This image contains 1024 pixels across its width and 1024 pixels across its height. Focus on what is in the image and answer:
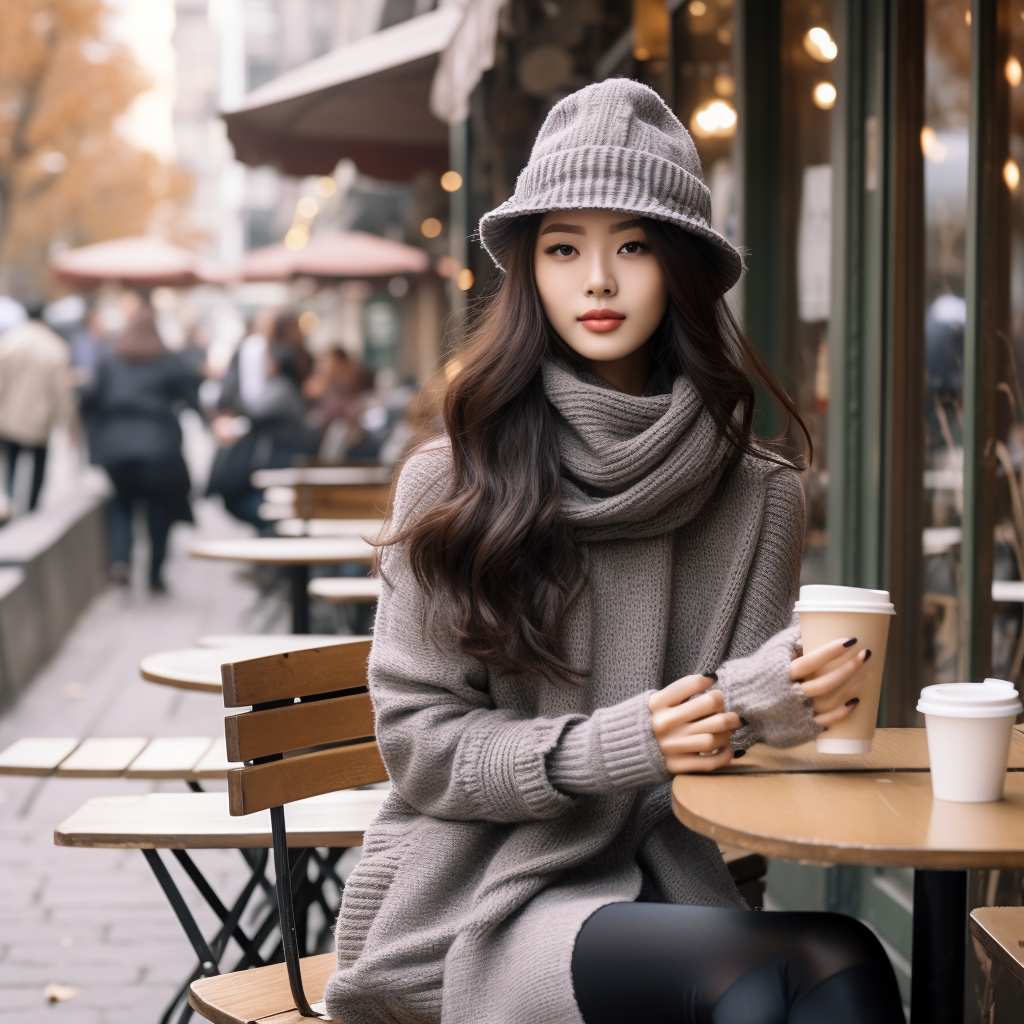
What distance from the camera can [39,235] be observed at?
2641 cm

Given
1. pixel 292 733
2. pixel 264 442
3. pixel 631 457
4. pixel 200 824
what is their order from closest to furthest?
pixel 631 457 < pixel 292 733 < pixel 200 824 < pixel 264 442

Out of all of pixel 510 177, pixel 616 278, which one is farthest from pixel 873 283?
pixel 510 177

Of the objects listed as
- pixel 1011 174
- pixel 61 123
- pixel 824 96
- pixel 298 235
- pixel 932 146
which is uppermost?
pixel 298 235

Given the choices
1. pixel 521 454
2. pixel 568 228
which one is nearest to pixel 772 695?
pixel 521 454

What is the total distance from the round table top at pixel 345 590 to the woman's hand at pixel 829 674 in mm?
2760

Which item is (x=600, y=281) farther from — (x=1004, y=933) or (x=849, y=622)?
(x=1004, y=933)

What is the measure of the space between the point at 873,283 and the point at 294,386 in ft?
22.5

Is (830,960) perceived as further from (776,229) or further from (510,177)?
(510,177)

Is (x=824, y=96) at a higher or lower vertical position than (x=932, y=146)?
higher

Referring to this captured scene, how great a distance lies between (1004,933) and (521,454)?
110 cm

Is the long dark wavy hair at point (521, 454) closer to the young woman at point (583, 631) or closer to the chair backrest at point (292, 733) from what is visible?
the young woman at point (583, 631)

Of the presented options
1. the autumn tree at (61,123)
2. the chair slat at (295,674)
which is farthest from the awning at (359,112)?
the autumn tree at (61,123)

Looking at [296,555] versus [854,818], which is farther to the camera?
[296,555]

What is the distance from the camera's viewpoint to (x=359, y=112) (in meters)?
7.67
